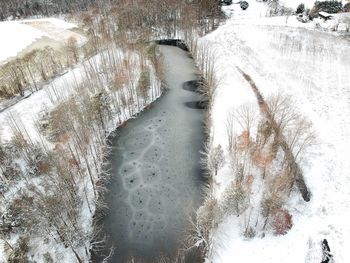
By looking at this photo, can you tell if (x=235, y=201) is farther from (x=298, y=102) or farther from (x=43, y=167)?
(x=43, y=167)

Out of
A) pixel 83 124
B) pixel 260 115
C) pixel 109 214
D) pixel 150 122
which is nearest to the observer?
pixel 109 214

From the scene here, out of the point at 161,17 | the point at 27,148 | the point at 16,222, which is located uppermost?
the point at 161,17

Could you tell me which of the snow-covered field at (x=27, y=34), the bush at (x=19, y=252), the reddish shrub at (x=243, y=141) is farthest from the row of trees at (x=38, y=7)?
the bush at (x=19, y=252)

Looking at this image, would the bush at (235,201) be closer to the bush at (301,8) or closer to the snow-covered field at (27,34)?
the snow-covered field at (27,34)

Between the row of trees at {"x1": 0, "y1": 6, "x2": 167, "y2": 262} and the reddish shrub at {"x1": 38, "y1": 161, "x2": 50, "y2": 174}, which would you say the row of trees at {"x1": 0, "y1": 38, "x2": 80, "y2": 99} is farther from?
the reddish shrub at {"x1": 38, "y1": 161, "x2": 50, "y2": 174}

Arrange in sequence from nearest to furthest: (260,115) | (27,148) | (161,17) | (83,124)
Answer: (27,148), (83,124), (260,115), (161,17)

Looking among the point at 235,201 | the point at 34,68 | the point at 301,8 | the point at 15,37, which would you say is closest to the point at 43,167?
the point at 235,201

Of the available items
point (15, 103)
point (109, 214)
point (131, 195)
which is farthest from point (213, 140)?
point (15, 103)

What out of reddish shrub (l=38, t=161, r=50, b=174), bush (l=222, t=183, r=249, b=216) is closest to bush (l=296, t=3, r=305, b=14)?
bush (l=222, t=183, r=249, b=216)

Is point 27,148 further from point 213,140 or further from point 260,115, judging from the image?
point 260,115
